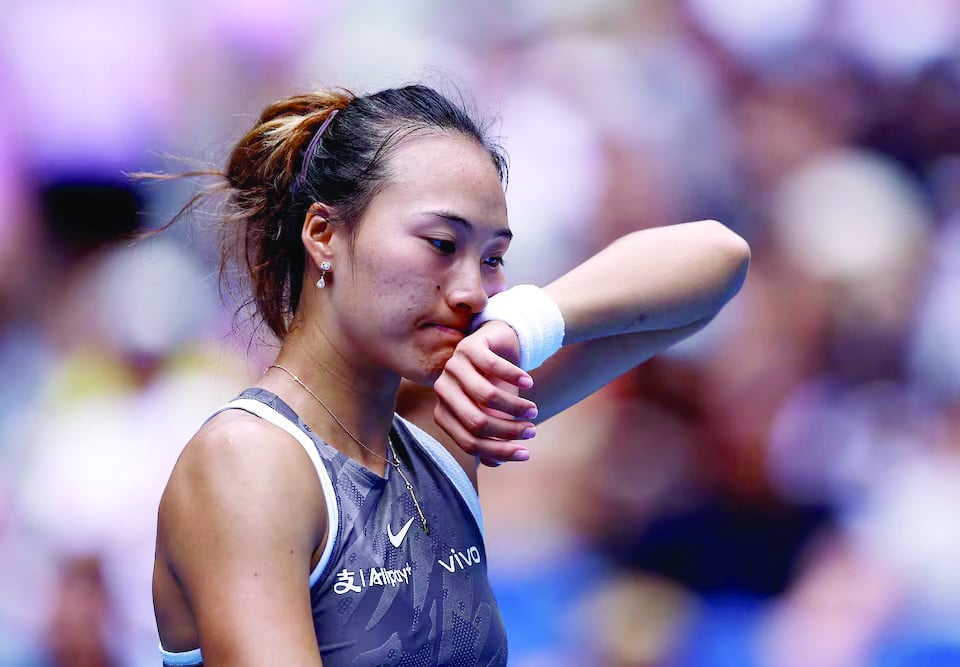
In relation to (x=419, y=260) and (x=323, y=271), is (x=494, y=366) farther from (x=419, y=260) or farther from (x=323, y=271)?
(x=323, y=271)

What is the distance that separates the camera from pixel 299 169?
156 cm

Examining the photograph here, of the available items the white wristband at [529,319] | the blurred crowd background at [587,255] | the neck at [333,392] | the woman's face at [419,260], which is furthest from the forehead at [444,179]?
the blurred crowd background at [587,255]

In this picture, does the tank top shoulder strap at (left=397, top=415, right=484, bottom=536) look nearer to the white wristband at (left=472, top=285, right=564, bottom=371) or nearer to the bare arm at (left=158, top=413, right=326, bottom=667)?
the white wristband at (left=472, top=285, right=564, bottom=371)

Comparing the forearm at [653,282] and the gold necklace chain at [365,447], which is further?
the forearm at [653,282]

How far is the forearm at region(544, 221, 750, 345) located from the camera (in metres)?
1.67

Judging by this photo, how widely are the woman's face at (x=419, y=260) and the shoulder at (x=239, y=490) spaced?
0.19m

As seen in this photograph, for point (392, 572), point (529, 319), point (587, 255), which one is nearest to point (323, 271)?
point (529, 319)

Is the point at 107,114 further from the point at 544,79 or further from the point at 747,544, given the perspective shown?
the point at 747,544

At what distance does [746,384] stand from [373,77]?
1.36 meters

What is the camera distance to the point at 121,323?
3.04 m

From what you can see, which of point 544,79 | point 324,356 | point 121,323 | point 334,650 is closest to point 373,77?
point 544,79

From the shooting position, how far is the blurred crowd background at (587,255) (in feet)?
9.80

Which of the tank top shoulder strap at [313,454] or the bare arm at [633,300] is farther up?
the bare arm at [633,300]

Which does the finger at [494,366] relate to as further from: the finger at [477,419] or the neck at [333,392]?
the neck at [333,392]
